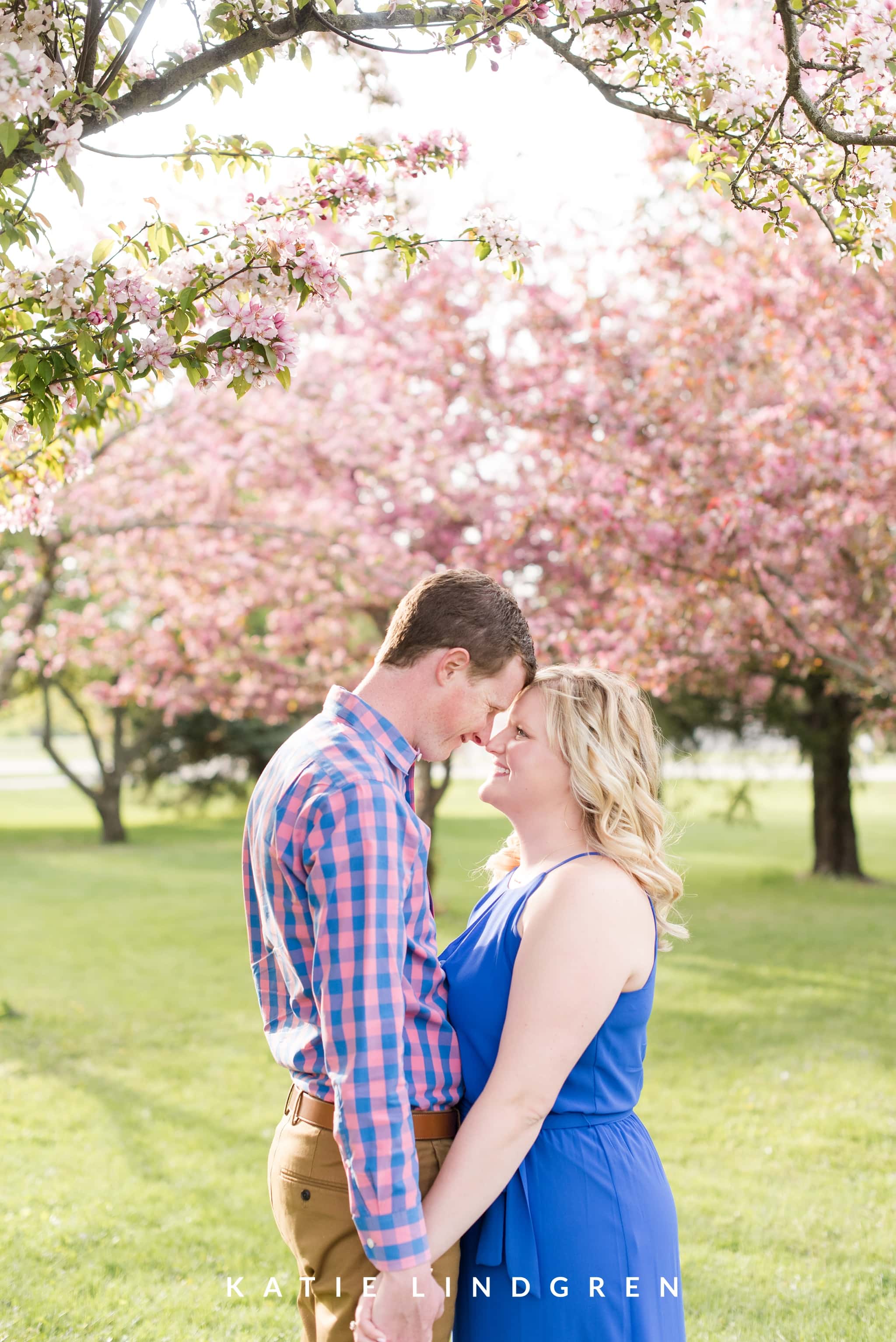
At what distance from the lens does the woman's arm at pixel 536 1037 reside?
213 cm

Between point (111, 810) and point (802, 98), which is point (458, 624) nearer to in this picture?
point (802, 98)

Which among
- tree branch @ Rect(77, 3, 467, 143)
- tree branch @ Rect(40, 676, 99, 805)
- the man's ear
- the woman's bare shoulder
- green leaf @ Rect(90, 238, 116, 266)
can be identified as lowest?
tree branch @ Rect(40, 676, 99, 805)

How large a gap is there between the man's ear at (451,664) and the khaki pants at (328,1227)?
0.91 meters

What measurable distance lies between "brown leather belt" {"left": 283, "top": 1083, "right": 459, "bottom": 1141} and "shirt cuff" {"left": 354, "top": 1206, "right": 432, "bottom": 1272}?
0.19 m

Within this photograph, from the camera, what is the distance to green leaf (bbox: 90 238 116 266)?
272 cm

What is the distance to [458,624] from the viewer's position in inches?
91.4

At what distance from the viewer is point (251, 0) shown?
8.93ft

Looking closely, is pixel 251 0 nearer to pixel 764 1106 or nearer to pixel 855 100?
pixel 855 100

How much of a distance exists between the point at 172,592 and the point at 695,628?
7132 mm

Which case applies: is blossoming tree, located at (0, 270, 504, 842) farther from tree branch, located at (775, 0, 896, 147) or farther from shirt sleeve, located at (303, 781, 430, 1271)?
shirt sleeve, located at (303, 781, 430, 1271)

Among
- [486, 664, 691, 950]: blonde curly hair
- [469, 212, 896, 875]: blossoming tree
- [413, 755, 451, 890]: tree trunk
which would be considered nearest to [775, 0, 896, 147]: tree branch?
[486, 664, 691, 950]: blonde curly hair

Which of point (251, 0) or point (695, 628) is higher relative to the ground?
point (251, 0)

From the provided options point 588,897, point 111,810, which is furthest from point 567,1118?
point 111,810

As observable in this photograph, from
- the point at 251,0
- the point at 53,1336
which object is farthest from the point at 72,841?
the point at 251,0
